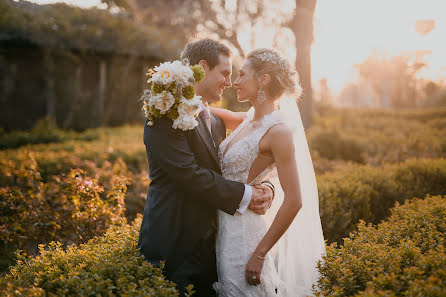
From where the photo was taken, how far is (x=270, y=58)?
3.18 meters

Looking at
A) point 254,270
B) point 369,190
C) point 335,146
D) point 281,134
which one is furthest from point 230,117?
point 335,146

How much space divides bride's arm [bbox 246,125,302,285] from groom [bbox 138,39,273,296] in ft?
0.71

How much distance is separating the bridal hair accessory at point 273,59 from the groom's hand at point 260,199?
41.3 inches

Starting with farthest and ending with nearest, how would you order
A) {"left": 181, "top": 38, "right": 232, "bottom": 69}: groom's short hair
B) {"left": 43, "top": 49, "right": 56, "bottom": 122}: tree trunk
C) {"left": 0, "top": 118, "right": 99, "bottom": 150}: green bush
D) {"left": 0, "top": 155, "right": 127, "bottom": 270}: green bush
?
{"left": 43, "top": 49, "right": 56, "bottom": 122}: tree trunk, {"left": 0, "top": 118, "right": 99, "bottom": 150}: green bush, {"left": 0, "top": 155, "right": 127, "bottom": 270}: green bush, {"left": 181, "top": 38, "right": 232, "bottom": 69}: groom's short hair

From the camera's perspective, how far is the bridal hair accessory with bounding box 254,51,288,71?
3.18 metres

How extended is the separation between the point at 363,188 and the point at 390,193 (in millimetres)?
694

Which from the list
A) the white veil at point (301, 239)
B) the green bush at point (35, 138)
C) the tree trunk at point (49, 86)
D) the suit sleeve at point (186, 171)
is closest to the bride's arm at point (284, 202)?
the suit sleeve at point (186, 171)

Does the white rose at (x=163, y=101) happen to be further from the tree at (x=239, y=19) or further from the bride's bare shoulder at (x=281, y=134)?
the tree at (x=239, y=19)

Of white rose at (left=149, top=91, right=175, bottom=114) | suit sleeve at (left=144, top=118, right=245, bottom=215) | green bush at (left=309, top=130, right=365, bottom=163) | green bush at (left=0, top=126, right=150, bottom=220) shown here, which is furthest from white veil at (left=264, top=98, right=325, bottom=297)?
green bush at (left=309, top=130, right=365, bottom=163)

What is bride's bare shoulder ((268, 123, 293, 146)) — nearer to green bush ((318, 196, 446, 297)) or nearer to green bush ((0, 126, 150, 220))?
green bush ((318, 196, 446, 297))

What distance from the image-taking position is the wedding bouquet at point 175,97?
264cm

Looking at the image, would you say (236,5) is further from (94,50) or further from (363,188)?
(363,188)

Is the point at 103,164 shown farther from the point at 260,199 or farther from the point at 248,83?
the point at 260,199

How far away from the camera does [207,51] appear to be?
11.1 ft
